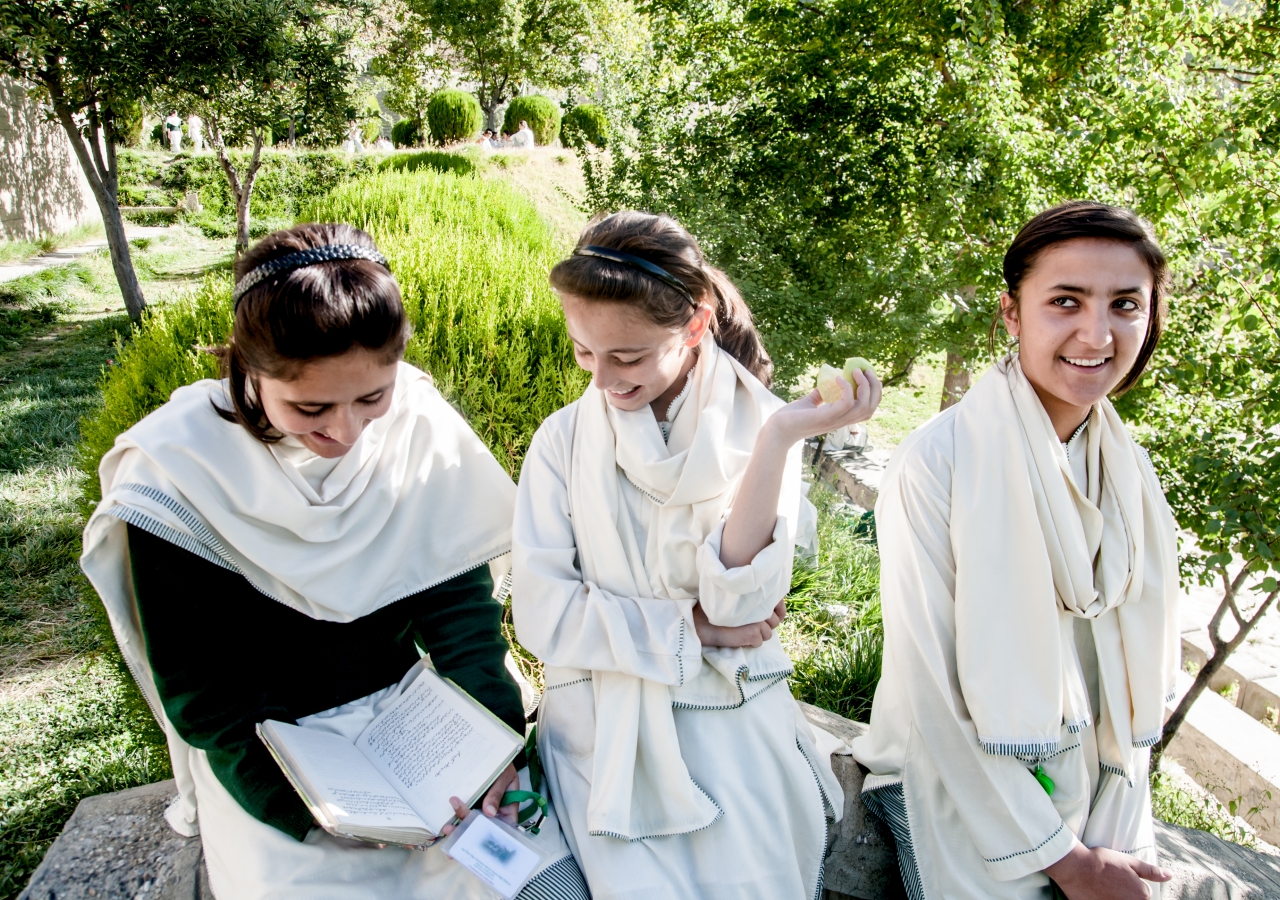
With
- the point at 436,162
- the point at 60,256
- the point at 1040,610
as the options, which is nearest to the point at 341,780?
the point at 1040,610

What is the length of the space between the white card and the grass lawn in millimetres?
1564

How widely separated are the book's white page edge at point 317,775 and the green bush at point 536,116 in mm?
A: 27059

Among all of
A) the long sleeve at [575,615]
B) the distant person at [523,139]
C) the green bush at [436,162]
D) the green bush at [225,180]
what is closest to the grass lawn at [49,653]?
the long sleeve at [575,615]

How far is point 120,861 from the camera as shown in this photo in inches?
85.7

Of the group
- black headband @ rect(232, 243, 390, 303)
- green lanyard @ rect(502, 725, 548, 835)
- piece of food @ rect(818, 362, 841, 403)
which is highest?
black headband @ rect(232, 243, 390, 303)

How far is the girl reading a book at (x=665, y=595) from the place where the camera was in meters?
1.91

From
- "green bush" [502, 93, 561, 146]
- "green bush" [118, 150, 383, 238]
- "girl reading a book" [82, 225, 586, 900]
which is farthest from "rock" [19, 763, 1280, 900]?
"green bush" [502, 93, 561, 146]

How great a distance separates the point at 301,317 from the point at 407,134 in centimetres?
2895

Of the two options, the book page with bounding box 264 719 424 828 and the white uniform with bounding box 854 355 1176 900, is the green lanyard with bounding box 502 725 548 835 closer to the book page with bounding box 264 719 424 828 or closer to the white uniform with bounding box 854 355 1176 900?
the book page with bounding box 264 719 424 828

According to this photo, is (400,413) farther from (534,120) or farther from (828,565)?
(534,120)

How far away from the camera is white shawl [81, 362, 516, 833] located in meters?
1.85

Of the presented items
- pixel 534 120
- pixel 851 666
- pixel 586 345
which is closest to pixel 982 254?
pixel 851 666

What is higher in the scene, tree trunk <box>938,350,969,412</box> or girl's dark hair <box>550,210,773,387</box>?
girl's dark hair <box>550,210,773,387</box>

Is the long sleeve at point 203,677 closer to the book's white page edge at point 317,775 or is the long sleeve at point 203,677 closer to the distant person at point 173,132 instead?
the book's white page edge at point 317,775
